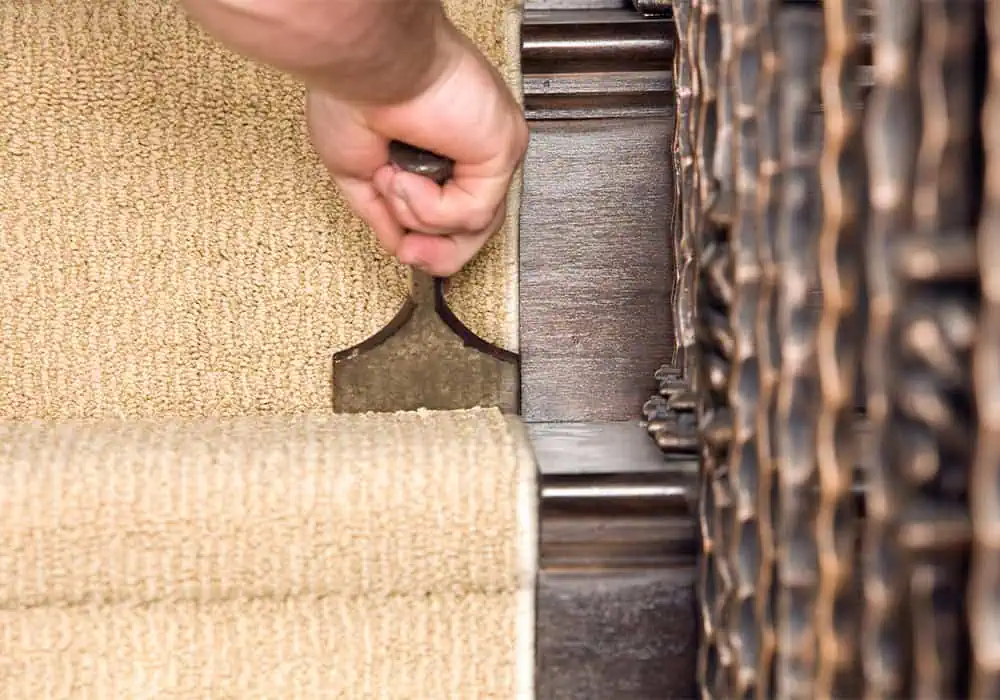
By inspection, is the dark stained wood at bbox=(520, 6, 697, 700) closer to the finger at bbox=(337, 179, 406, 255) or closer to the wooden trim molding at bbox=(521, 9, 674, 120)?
the wooden trim molding at bbox=(521, 9, 674, 120)

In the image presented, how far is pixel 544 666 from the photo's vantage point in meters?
0.53

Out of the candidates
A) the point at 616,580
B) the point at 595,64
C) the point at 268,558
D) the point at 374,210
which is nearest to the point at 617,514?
the point at 616,580

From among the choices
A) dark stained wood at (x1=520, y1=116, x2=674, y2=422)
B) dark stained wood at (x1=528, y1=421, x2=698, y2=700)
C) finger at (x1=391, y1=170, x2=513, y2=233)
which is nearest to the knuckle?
finger at (x1=391, y1=170, x2=513, y2=233)

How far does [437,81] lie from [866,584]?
1.30 ft

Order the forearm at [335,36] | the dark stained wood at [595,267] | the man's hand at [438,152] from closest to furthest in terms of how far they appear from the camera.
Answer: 1. the forearm at [335,36]
2. the man's hand at [438,152]
3. the dark stained wood at [595,267]

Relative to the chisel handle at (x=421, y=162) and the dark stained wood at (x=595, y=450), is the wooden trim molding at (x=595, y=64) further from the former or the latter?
the dark stained wood at (x=595, y=450)

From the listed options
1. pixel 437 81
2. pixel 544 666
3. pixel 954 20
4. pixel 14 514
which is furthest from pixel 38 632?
pixel 954 20

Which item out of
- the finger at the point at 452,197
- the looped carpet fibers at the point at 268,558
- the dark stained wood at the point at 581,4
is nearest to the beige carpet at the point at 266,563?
the looped carpet fibers at the point at 268,558

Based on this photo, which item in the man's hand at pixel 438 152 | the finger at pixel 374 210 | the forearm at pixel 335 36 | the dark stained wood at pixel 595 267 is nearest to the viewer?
the forearm at pixel 335 36

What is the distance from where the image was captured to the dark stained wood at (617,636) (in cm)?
52

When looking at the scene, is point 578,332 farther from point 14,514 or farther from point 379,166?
point 14,514

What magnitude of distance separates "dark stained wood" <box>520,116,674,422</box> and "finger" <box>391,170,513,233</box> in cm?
13

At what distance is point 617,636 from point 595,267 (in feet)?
1.17

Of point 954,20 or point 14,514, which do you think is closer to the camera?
point 954,20
